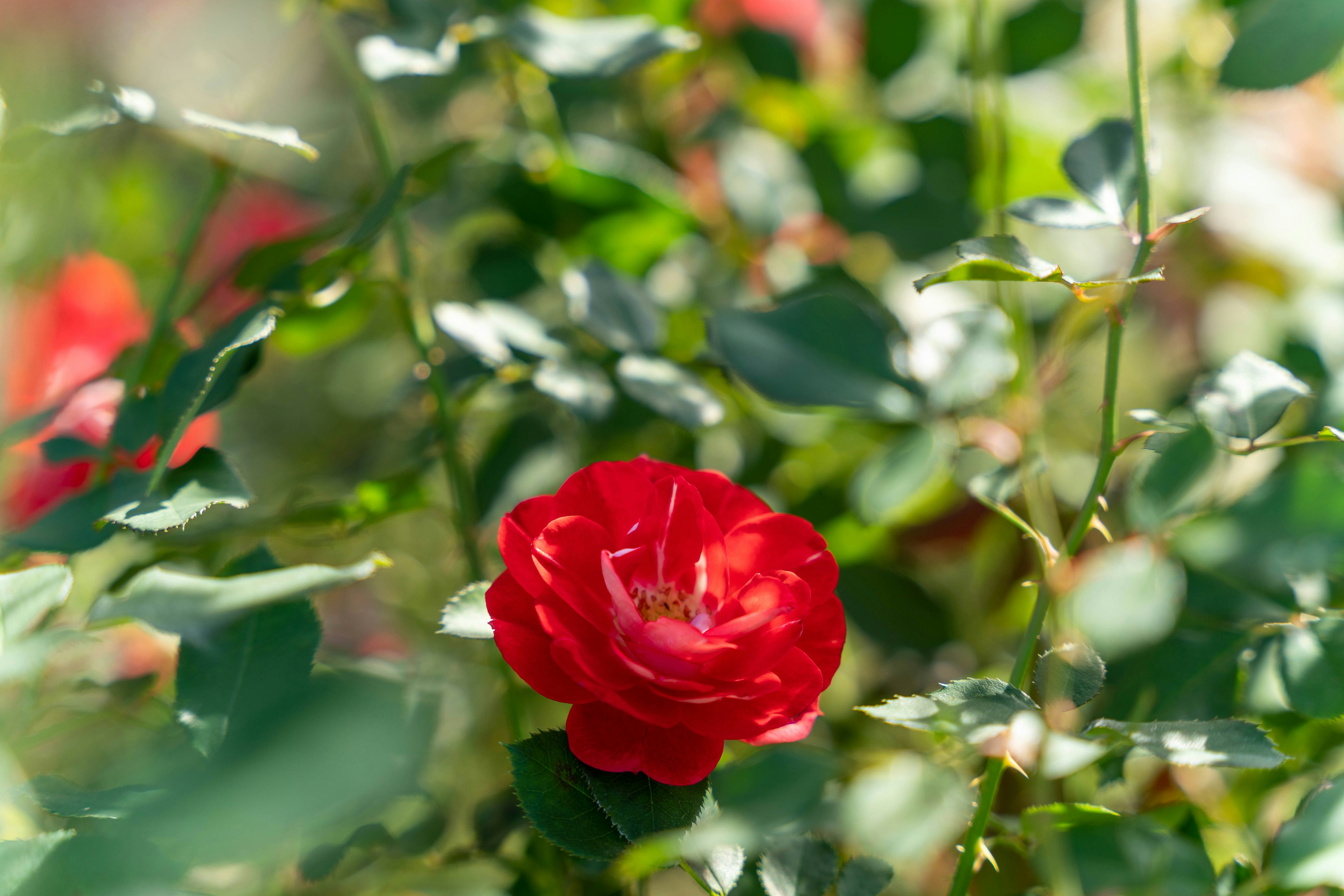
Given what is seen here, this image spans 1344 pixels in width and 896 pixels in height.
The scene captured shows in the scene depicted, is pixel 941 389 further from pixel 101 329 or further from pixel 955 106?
pixel 101 329

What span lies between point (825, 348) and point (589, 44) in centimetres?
18

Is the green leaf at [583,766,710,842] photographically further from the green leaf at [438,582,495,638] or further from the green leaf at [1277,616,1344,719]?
the green leaf at [1277,616,1344,719]

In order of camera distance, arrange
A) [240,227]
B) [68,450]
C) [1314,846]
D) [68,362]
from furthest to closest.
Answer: [240,227] < [68,362] < [68,450] < [1314,846]

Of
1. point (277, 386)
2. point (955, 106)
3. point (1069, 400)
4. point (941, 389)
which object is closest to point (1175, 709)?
point (941, 389)

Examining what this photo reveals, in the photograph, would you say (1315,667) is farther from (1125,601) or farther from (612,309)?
(612,309)

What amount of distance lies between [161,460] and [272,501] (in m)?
0.31

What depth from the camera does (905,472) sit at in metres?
0.39

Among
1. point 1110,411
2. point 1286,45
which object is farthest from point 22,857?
point 1286,45

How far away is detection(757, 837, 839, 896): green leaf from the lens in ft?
0.90

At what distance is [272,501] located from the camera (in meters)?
0.59

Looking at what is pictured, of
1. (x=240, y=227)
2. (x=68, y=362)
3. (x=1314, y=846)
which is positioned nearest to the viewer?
(x=1314, y=846)

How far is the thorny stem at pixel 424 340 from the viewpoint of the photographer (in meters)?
0.38

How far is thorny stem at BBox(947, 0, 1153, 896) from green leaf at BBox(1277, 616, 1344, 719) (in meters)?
0.09

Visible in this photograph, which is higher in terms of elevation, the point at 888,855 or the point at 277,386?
the point at 888,855
